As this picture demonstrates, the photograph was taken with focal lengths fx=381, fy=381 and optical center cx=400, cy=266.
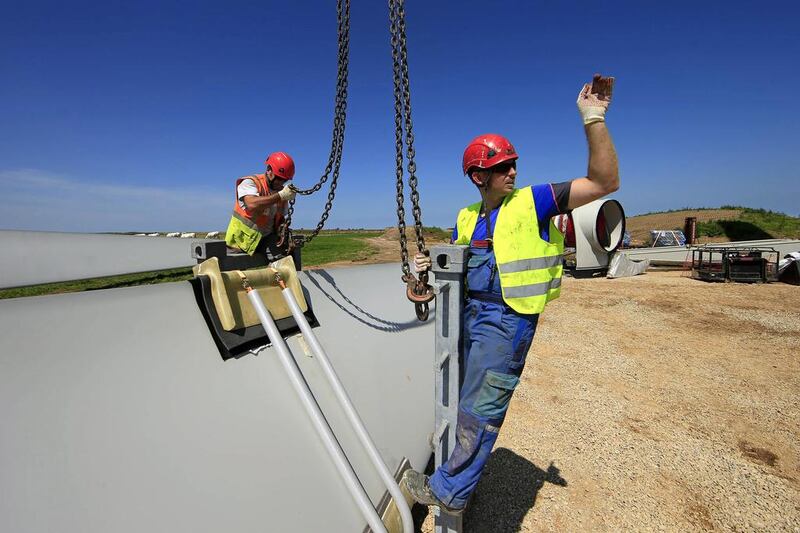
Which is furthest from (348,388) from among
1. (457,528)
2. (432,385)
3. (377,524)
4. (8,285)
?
(8,285)

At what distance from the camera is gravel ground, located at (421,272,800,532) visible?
2.78 metres

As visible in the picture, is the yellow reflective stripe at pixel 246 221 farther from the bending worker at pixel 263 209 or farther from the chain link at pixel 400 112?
the chain link at pixel 400 112

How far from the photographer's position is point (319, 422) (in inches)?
64.3

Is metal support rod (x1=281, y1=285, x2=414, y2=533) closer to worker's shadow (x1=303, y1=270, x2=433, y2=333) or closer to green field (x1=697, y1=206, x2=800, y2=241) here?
worker's shadow (x1=303, y1=270, x2=433, y2=333)

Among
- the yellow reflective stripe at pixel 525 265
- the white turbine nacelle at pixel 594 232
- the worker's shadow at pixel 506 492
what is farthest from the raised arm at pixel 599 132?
the white turbine nacelle at pixel 594 232

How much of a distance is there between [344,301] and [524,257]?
4.38 ft

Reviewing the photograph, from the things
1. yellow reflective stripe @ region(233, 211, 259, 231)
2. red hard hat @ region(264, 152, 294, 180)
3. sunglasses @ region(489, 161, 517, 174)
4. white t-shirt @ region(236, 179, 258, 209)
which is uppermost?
red hard hat @ region(264, 152, 294, 180)

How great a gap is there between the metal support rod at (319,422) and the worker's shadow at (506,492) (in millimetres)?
1481

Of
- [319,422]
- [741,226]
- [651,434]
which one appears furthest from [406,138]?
[741,226]

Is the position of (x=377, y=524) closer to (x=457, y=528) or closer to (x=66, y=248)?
(x=457, y=528)

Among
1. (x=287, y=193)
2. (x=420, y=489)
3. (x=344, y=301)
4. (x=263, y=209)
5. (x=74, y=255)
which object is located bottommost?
(x=420, y=489)

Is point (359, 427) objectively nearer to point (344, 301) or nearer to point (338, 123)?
point (344, 301)

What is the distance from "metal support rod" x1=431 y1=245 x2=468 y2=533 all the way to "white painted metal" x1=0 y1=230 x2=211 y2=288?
2.17 metres

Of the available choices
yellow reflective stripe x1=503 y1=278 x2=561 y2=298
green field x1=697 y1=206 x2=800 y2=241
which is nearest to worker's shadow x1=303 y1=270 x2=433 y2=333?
yellow reflective stripe x1=503 y1=278 x2=561 y2=298
